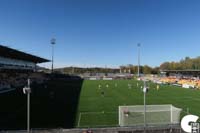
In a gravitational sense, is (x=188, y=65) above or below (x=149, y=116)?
above

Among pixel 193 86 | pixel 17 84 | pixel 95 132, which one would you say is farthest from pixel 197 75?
pixel 95 132

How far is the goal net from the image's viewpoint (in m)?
21.3

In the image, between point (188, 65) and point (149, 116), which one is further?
point (188, 65)

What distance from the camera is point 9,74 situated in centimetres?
6328

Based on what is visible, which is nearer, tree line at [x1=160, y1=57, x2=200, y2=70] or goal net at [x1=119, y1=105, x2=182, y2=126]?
goal net at [x1=119, y1=105, x2=182, y2=126]

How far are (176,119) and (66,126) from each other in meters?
8.69

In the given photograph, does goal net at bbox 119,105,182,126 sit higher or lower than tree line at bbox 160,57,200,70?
lower

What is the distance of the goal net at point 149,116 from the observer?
2127 cm

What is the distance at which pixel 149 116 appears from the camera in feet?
71.0

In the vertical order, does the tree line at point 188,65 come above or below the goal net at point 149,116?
above

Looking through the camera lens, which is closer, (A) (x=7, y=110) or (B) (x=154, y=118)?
(B) (x=154, y=118)

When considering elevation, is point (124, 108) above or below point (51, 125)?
above

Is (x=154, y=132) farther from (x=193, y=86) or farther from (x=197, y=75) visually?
(x=197, y=75)

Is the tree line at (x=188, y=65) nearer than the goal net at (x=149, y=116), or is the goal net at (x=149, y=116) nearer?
the goal net at (x=149, y=116)
